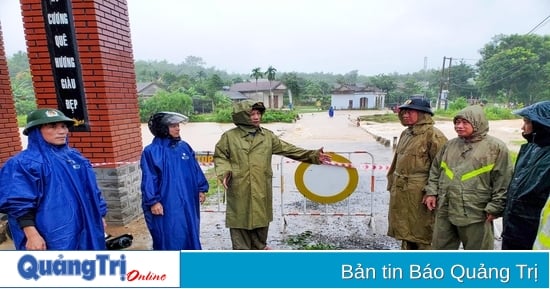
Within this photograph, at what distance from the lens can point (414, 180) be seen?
296cm

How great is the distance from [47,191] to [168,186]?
852 millimetres

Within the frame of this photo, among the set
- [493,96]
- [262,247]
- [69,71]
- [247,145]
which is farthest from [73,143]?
[493,96]

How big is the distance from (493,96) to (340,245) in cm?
5415

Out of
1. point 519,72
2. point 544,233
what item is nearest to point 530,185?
point 544,233

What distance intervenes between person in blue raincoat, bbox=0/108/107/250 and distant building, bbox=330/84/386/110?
57.0m

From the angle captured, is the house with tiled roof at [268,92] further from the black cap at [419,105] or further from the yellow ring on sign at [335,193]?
the black cap at [419,105]

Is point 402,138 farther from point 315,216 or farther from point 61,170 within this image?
point 61,170

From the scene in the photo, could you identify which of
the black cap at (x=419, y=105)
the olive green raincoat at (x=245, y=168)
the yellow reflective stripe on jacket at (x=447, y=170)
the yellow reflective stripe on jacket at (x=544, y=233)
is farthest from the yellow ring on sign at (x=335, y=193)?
the yellow reflective stripe on jacket at (x=544, y=233)

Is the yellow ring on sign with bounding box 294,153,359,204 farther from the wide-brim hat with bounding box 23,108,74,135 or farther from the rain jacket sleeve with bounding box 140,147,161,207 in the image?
the wide-brim hat with bounding box 23,108,74,135

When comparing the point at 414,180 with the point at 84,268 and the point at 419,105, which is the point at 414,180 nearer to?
the point at 419,105

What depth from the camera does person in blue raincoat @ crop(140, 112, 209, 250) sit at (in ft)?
8.86

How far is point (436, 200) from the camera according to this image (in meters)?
2.83

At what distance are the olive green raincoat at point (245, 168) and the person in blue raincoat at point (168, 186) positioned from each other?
0.35 meters

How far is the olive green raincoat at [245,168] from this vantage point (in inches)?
118
